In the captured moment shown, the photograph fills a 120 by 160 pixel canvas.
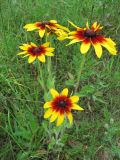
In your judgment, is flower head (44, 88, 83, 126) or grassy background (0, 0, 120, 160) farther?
grassy background (0, 0, 120, 160)

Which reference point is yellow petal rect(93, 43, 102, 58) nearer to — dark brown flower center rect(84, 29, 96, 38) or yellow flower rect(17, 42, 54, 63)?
dark brown flower center rect(84, 29, 96, 38)

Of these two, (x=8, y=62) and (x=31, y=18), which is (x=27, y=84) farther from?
(x=31, y=18)

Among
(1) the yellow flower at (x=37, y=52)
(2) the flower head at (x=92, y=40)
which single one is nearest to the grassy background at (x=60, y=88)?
(1) the yellow flower at (x=37, y=52)

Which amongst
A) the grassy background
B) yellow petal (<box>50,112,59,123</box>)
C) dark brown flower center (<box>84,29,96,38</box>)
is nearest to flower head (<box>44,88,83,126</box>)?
yellow petal (<box>50,112,59,123</box>)

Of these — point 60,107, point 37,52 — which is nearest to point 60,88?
point 37,52

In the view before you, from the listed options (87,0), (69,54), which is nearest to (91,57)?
(69,54)
